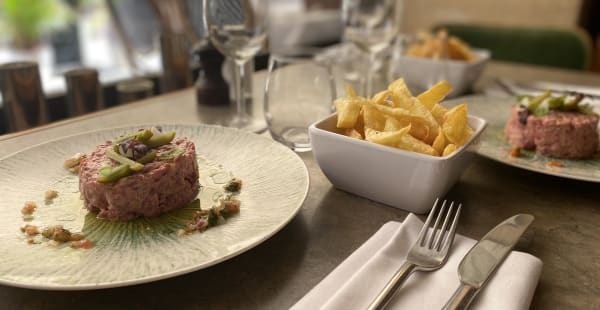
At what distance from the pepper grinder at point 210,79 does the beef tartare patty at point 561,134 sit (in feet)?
2.68

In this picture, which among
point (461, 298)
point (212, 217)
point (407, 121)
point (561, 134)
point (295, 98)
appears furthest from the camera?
point (295, 98)

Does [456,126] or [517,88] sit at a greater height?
[456,126]

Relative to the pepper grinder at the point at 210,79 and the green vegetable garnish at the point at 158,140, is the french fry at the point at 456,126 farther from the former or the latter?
the pepper grinder at the point at 210,79

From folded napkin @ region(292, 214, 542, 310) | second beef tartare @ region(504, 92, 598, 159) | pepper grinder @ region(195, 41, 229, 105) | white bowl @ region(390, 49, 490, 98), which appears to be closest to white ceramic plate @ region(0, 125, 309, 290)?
folded napkin @ region(292, 214, 542, 310)

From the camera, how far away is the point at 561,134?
103 centimetres

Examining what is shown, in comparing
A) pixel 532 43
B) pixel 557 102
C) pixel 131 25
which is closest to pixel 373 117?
pixel 557 102

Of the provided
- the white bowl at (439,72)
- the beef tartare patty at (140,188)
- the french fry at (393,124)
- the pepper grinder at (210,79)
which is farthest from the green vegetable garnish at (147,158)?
the white bowl at (439,72)

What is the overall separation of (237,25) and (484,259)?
2.60ft

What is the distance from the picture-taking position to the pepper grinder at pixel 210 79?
1.42m

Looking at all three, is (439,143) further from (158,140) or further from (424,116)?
(158,140)

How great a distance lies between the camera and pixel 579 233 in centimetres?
82

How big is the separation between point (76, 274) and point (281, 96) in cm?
65

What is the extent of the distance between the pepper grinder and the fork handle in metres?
0.94

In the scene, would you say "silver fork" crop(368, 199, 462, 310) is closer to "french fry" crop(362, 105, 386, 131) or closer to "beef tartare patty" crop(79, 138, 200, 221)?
"french fry" crop(362, 105, 386, 131)
